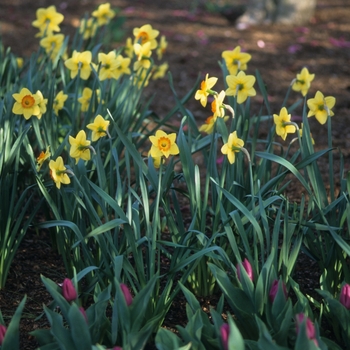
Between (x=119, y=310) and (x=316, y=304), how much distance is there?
63 centimetres

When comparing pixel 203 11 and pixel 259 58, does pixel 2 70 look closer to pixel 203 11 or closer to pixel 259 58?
pixel 259 58

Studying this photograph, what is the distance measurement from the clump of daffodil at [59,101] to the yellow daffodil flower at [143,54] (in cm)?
36

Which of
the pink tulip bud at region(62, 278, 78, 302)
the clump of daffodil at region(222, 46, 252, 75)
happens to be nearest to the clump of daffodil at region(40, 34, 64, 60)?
the clump of daffodil at region(222, 46, 252, 75)

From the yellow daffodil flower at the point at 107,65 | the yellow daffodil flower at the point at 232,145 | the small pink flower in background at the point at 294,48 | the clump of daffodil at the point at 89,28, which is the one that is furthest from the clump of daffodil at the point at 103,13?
the small pink flower in background at the point at 294,48

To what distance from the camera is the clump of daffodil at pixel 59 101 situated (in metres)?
2.46

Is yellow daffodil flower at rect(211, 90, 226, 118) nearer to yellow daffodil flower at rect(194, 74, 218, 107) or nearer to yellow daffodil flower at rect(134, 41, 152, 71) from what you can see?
yellow daffodil flower at rect(194, 74, 218, 107)

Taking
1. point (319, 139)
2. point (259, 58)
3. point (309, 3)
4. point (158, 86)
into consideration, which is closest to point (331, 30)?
point (309, 3)

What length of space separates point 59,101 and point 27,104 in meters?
0.37

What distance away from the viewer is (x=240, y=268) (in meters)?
1.57

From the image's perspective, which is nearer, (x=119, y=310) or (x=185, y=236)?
(x=119, y=310)

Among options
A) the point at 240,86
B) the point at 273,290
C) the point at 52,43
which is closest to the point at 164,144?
the point at 240,86

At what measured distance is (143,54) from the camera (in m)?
2.58

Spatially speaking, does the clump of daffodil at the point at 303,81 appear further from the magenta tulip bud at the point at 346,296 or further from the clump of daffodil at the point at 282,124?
the magenta tulip bud at the point at 346,296

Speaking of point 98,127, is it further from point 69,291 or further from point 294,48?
point 294,48
